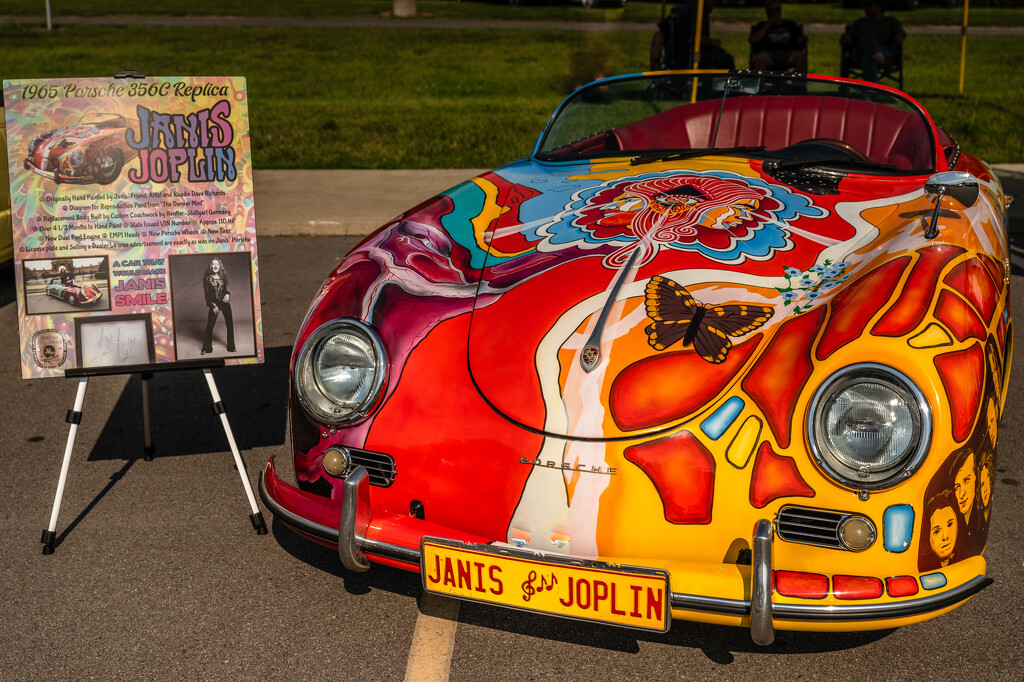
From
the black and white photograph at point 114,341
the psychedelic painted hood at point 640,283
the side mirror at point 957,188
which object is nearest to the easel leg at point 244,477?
the black and white photograph at point 114,341

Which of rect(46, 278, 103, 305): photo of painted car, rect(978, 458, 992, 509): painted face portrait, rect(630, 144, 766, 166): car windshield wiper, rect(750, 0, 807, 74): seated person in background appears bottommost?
rect(978, 458, 992, 509): painted face portrait

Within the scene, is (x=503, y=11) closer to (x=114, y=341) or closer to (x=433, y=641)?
(x=114, y=341)

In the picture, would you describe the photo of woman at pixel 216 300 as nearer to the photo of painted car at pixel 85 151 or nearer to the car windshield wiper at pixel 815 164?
the photo of painted car at pixel 85 151

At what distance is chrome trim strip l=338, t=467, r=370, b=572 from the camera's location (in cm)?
246

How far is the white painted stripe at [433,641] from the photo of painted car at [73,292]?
1473 millimetres

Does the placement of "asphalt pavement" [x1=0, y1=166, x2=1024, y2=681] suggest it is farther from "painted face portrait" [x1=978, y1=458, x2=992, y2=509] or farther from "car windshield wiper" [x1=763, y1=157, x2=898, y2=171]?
"car windshield wiper" [x1=763, y1=157, x2=898, y2=171]

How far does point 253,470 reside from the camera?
3715 millimetres

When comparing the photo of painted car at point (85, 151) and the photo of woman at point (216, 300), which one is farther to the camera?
the photo of woman at point (216, 300)

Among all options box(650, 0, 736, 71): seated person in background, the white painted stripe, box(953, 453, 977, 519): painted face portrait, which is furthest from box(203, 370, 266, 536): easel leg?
box(650, 0, 736, 71): seated person in background

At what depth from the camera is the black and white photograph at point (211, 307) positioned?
10.7 feet

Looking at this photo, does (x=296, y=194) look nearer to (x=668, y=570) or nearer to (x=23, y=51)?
(x=668, y=570)

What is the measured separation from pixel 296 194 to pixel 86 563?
5769 mm

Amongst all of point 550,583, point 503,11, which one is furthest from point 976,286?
point 503,11

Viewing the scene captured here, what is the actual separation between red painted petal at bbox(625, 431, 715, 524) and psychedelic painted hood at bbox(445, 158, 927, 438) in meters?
0.06
